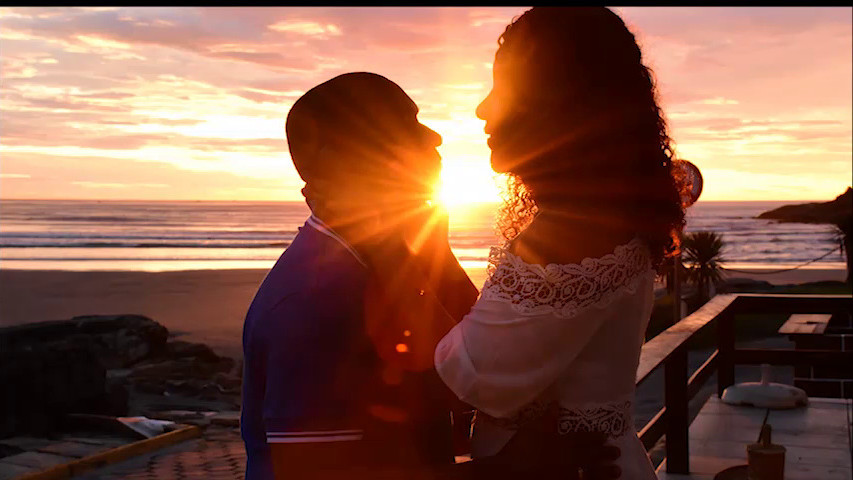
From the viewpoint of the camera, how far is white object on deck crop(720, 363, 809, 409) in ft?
23.8

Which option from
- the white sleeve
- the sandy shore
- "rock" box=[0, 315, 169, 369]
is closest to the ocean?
the sandy shore

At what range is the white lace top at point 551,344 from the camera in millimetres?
1547

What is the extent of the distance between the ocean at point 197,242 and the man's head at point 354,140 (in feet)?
71.2

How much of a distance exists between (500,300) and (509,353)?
9 cm

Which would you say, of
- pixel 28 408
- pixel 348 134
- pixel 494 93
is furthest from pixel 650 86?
pixel 28 408

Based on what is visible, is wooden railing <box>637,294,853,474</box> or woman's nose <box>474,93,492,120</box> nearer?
woman's nose <box>474,93,492,120</box>

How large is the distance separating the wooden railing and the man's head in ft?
4.58

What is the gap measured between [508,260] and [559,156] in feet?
0.71

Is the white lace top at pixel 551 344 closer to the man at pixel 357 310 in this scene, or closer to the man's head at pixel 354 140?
the man at pixel 357 310

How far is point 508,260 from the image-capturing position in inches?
63.7

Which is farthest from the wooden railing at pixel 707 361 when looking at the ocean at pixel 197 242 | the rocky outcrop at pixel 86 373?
the ocean at pixel 197 242

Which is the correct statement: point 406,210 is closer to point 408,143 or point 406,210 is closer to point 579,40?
point 408,143

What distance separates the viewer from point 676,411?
16.6 ft

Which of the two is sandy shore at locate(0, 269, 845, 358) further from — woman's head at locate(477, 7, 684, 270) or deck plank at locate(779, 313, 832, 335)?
woman's head at locate(477, 7, 684, 270)
